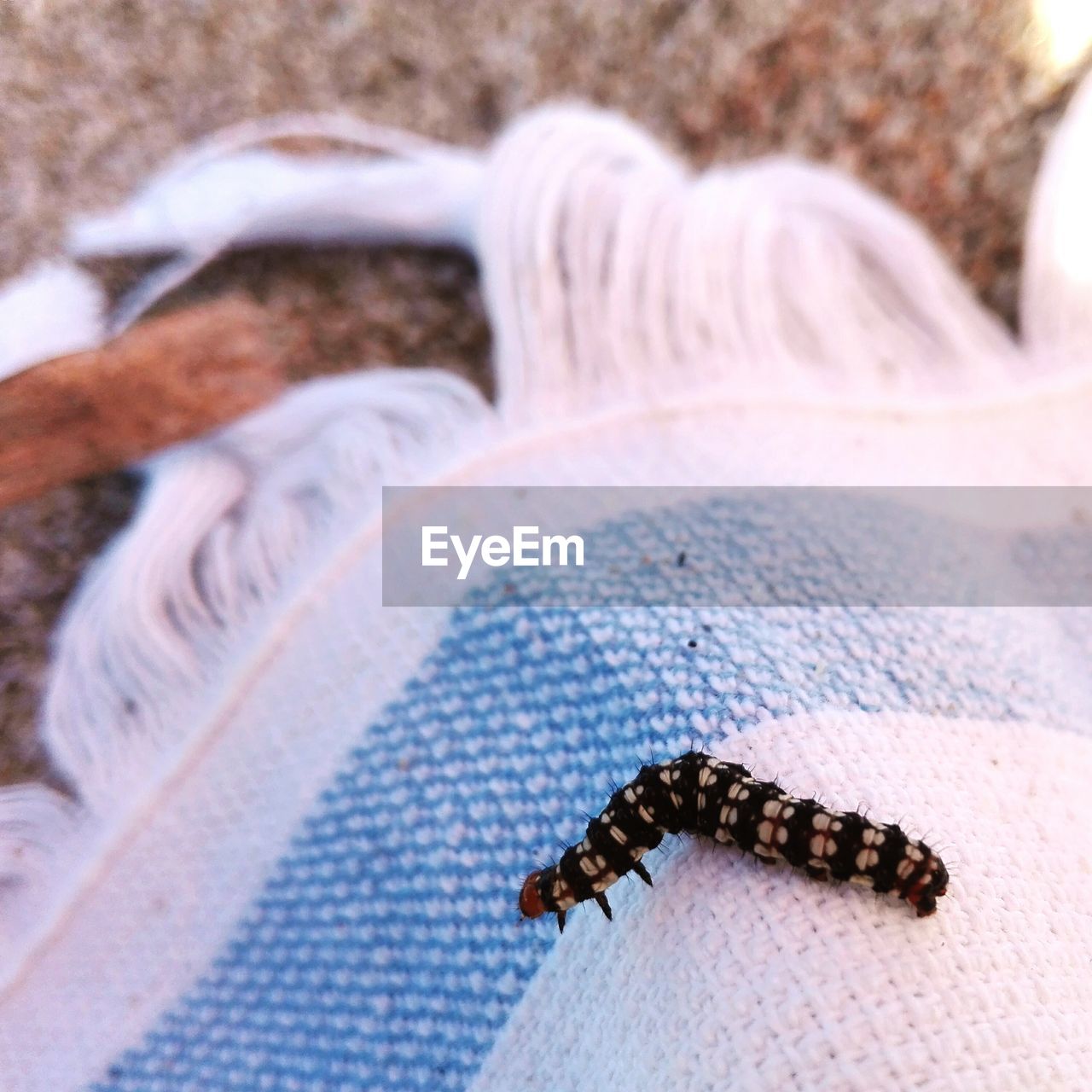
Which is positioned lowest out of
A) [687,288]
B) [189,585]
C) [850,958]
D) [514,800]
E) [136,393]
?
[850,958]

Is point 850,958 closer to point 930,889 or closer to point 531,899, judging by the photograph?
point 930,889

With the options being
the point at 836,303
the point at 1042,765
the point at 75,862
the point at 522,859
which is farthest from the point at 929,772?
the point at 75,862

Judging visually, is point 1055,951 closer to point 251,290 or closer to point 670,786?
point 670,786

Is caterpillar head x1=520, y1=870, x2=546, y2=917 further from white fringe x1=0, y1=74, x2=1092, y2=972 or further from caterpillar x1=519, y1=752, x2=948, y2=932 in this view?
white fringe x1=0, y1=74, x2=1092, y2=972

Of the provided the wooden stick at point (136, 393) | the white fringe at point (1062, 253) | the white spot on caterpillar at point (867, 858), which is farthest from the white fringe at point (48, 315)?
the white fringe at point (1062, 253)

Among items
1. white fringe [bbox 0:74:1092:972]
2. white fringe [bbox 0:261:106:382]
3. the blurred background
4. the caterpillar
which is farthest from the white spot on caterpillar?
white fringe [bbox 0:261:106:382]

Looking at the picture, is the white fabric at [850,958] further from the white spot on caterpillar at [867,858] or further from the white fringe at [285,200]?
the white fringe at [285,200]

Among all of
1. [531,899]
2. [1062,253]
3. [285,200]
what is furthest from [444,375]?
[1062,253]

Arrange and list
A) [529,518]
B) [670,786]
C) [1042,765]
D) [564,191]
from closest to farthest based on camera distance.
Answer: [670,786], [1042,765], [529,518], [564,191]
